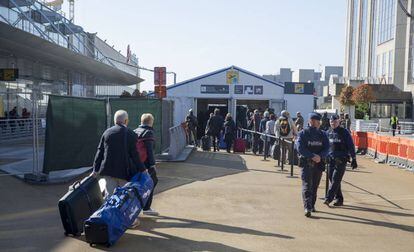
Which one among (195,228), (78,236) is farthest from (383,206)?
(78,236)

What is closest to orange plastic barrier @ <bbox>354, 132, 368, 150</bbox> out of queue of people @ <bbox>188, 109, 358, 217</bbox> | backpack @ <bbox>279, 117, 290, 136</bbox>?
backpack @ <bbox>279, 117, 290, 136</bbox>

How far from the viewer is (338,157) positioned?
8.95 meters

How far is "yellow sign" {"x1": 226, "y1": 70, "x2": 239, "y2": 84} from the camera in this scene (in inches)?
1169

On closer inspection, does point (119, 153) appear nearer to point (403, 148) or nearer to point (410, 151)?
point (410, 151)

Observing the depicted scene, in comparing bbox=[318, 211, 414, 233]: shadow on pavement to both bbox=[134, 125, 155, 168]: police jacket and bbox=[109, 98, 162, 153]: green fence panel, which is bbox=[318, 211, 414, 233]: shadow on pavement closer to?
bbox=[134, 125, 155, 168]: police jacket

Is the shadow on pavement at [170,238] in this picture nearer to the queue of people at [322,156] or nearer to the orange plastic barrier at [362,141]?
the queue of people at [322,156]

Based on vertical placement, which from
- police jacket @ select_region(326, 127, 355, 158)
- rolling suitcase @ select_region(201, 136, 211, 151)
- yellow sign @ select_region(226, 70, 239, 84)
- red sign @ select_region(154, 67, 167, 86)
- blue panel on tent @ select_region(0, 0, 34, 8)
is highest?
blue panel on tent @ select_region(0, 0, 34, 8)

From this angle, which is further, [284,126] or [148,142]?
[284,126]

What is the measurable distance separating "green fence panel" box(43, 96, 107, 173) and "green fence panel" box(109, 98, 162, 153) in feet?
4.28

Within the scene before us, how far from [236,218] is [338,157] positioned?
2.43m

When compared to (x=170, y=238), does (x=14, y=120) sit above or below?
above

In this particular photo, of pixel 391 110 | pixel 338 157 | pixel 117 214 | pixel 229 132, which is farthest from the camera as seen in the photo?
pixel 391 110

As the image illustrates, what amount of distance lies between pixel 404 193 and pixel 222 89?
19.7 m

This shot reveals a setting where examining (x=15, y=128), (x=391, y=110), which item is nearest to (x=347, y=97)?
(x=391, y=110)
